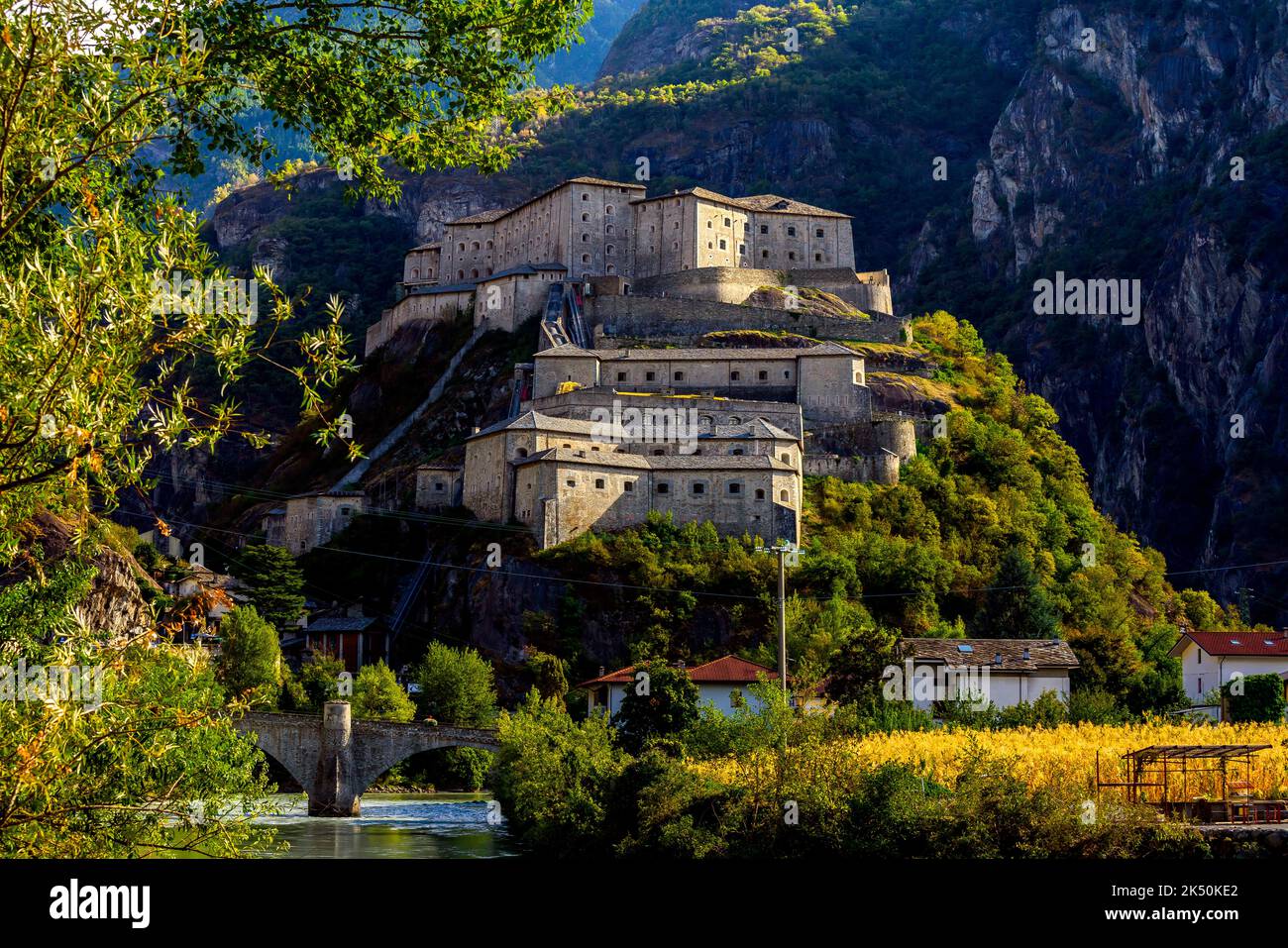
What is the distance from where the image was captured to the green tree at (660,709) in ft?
167

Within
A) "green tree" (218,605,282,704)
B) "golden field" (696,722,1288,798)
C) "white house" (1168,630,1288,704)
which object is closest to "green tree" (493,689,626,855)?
"golden field" (696,722,1288,798)

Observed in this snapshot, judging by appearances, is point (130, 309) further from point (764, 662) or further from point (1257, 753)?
point (764, 662)

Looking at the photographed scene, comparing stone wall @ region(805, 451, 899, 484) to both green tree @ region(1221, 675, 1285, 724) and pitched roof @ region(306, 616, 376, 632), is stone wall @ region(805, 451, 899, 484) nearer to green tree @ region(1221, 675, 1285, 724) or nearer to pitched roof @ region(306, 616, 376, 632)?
pitched roof @ region(306, 616, 376, 632)

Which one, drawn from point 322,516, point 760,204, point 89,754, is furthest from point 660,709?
point 760,204

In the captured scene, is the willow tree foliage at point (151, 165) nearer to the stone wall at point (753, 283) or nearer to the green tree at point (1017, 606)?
the green tree at point (1017, 606)

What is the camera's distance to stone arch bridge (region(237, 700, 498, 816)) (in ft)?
208

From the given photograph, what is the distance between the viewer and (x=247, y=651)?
229 ft

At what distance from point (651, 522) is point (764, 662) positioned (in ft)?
50.7

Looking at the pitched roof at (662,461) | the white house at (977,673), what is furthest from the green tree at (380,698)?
the white house at (977,673)

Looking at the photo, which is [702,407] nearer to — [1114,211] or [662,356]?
[662,356]

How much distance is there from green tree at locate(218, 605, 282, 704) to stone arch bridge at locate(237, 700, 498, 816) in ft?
11.5

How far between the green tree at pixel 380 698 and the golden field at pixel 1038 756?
99.4ft
